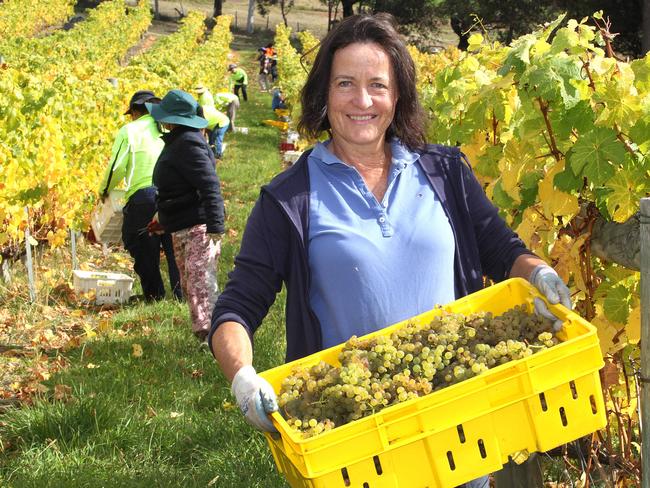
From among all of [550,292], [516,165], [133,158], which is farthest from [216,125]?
[550,292]

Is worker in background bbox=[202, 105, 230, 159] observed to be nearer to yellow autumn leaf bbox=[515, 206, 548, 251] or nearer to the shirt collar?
yellow autumn leaf bbox=[515, 206, 548, 251]

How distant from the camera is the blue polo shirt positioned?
94.7 inches

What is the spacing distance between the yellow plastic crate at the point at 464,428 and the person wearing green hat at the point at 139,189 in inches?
214

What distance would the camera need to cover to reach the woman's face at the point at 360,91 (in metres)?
2.47

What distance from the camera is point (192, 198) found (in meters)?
6.17

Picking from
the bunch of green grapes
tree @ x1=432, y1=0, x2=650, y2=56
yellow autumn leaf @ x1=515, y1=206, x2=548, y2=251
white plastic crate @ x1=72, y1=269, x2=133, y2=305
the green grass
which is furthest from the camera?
tree @ x1=432, y1=0, x2=650, y2=56

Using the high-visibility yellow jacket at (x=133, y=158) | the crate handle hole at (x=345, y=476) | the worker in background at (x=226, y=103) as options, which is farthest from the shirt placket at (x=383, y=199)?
the worker in background at (x=226, y=103)

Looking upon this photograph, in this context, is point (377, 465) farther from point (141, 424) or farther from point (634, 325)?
point (141, 424)

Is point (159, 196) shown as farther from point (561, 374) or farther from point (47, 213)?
point (561, 374)

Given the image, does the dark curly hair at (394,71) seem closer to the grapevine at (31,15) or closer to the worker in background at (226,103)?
the worker in background at (226,103)

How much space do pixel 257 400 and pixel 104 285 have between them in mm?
5318

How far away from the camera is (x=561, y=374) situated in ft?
6.31

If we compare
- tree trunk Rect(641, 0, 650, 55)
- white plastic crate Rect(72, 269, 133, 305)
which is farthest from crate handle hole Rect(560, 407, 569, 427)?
tree trunk Rect(641, 0, 650, 55)

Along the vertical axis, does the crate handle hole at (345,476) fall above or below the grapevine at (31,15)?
above
